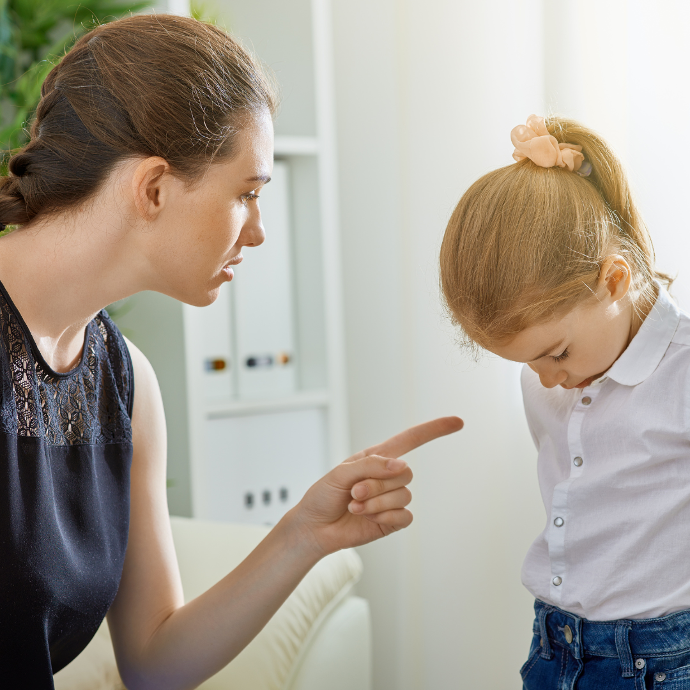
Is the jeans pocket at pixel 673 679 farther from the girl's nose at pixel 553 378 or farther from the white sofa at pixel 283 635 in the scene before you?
the white sofa at pixel 283 635

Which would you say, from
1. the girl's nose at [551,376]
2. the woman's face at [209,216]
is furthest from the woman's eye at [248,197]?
the girl's nose at [551,376]

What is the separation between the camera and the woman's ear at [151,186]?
841 millimetres

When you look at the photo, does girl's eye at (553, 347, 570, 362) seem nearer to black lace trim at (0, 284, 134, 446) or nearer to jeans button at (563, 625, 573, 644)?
jeans button at (563, 625, 573, 644)

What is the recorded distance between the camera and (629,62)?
1.16 metres

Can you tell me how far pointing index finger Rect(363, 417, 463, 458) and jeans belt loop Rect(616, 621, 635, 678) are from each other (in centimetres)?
28

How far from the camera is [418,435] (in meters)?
0.93

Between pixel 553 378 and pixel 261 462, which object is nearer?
pixel 553 378

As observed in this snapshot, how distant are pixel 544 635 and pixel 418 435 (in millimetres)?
282

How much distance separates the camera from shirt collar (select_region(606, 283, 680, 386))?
0.83 metres

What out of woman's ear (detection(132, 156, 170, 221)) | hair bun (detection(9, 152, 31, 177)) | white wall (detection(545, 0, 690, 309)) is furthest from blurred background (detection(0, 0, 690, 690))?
hair bun (detection(9, 152, 31, 177))

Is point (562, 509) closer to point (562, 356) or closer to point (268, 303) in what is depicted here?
point (562, 356)

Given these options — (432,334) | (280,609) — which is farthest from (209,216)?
(432,334)

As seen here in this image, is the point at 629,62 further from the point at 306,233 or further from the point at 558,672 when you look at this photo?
the point at 306,233

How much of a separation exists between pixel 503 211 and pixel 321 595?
811 millimetres
